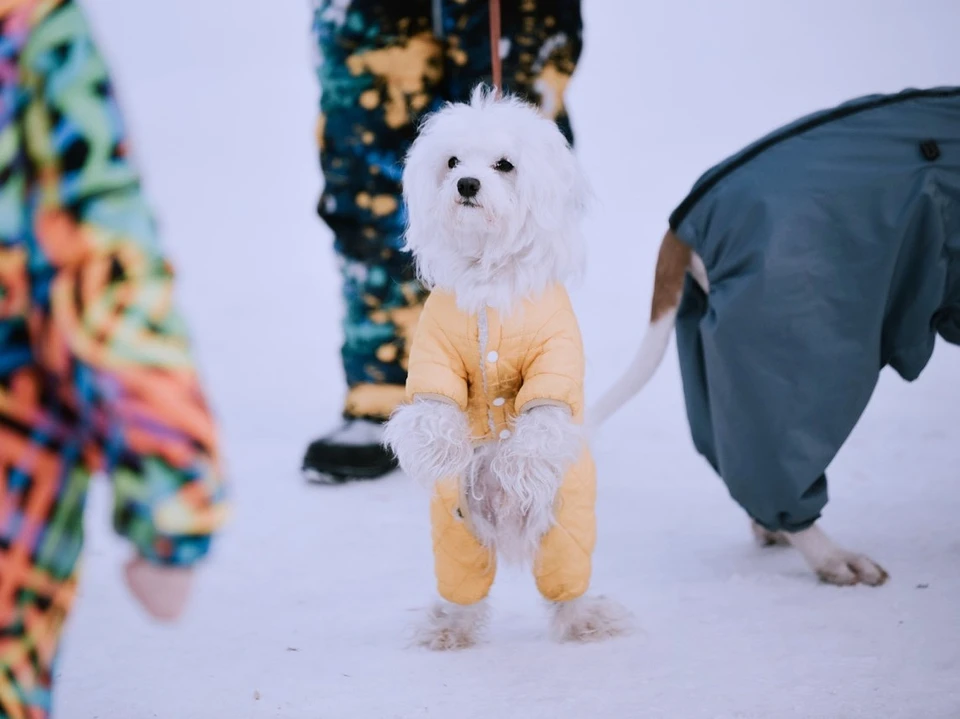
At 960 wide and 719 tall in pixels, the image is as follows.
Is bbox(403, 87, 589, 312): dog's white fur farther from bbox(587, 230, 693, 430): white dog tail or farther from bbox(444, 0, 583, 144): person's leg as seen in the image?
bbox(444, 0, 583, 144): person's leg

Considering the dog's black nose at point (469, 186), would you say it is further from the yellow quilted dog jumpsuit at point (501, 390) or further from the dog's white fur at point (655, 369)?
the dog's white fur at point (655, 369)

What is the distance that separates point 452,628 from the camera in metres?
1.48

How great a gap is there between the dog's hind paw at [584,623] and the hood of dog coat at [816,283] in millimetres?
319

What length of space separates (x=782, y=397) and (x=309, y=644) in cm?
79

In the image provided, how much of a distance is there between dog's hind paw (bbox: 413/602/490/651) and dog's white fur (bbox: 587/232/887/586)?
0.36 metres

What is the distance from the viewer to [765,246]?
1.55m

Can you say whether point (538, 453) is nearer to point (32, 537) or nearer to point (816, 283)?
point (816, 283)

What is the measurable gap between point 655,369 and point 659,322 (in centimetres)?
8

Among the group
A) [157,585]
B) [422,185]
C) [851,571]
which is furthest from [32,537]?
[851,571]

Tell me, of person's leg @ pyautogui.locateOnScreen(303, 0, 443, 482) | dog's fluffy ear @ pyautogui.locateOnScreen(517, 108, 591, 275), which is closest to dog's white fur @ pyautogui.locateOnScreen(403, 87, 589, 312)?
→ dog's fluffy ear @ pyautogui.locateOnScreen(517, 108, 591, 275)

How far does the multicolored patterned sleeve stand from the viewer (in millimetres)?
619

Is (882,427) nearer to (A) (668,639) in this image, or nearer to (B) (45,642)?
(A) (668,639)

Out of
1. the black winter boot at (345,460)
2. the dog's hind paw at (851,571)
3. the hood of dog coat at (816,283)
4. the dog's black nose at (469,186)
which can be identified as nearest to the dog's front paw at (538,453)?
the dog's black nose at (469,186)

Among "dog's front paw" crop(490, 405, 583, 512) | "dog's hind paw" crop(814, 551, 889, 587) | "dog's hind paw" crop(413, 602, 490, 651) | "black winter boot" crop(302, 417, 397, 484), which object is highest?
"dog's front paw" crop(490, 405, 583, 512)
